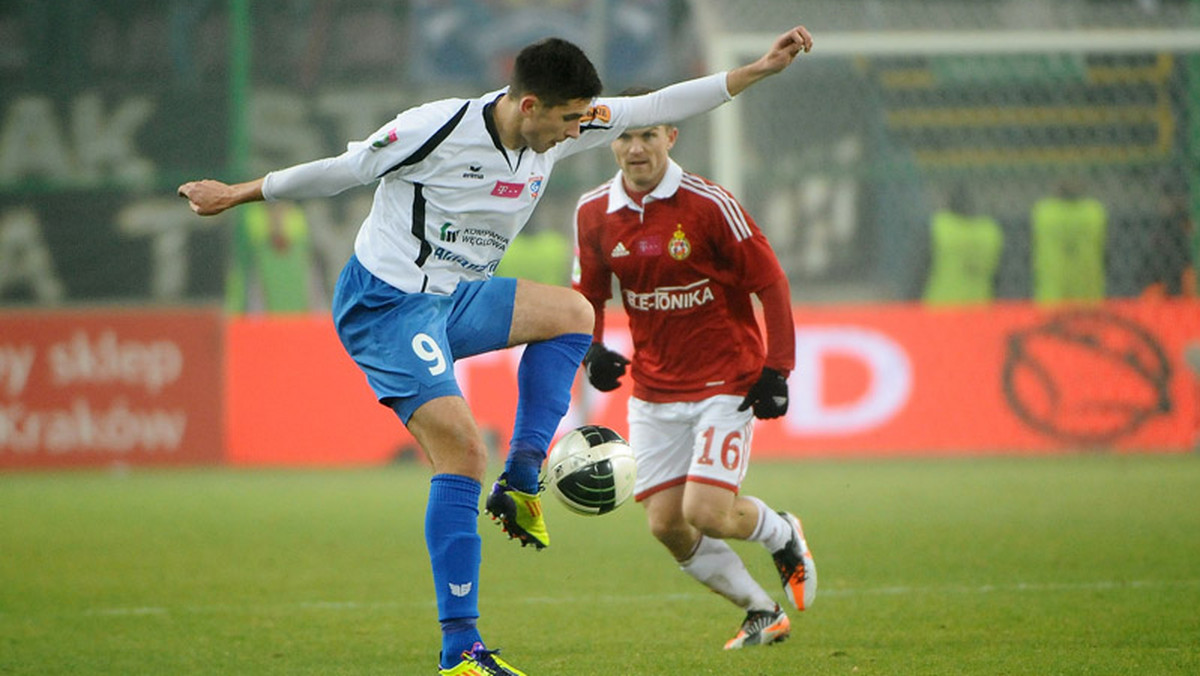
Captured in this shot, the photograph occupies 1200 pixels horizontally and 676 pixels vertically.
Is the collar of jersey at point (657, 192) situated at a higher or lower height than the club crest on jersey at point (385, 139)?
lower

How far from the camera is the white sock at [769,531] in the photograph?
6.44 meters

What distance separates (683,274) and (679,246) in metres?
0.12

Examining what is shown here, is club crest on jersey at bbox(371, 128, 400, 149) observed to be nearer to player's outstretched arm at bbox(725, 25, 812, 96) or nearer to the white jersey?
the white jersey

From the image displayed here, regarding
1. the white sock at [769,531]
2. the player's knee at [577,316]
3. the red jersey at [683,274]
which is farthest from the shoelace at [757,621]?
the player's knee at [577,316]

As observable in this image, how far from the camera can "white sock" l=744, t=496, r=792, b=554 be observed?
6.44 meters

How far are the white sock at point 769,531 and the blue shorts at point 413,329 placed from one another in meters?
1.46

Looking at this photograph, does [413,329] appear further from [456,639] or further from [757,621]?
[757,621]

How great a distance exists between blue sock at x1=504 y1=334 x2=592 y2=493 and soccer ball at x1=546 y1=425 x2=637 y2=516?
0.08 metres

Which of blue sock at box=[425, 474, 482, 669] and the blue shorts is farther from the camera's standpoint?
the blue shorts

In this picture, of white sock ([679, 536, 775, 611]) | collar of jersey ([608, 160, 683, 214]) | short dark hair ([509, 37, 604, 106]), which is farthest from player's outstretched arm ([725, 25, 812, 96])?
white sock ([679, 536, 775, 611])

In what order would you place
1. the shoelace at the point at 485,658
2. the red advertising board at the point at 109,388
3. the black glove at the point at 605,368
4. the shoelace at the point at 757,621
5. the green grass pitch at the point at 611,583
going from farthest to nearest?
the red advertising board at the point at 109,388
the black glove at the point at 605,368
the shoelace at the point at 757,621
the green grass pitch at the point at 611,583
the shoelace at the point at 485,658

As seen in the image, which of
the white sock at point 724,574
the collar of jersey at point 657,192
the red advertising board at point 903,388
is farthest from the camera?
the red advertising board at point 903,388

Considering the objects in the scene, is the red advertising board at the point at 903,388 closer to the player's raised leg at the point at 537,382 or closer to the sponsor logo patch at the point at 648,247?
the sponsor logo patch at the point at 648,247

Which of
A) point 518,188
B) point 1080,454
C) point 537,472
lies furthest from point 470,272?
point 1080,454
